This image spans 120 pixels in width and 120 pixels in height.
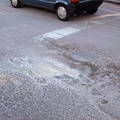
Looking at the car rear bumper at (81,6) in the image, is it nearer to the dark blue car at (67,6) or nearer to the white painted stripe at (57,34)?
the dark blue car at (67,6)

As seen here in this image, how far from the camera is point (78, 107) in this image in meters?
3.20

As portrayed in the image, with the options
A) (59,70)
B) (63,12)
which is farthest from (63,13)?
(59,70)

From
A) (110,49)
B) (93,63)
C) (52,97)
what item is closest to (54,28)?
(110,49)

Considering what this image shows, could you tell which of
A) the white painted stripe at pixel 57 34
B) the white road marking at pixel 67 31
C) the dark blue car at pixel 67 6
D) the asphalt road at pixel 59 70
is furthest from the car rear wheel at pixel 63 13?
the white painted stripe at pixel 57 34

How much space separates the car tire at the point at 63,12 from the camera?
756cm

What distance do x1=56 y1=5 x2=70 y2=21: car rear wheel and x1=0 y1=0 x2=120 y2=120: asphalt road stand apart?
9.1 inches

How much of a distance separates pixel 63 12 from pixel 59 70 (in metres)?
3.93

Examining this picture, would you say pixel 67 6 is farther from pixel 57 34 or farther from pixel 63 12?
pixel 57 34

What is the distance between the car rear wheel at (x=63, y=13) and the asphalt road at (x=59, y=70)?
232 mm

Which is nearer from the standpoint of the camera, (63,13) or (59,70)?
(59,70)

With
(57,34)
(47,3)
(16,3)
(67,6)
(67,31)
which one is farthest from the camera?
(16,3)

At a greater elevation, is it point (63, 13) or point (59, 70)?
point (63, 13)

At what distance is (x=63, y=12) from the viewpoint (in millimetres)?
7641

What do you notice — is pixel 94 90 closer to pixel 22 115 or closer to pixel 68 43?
pixel 22 115
